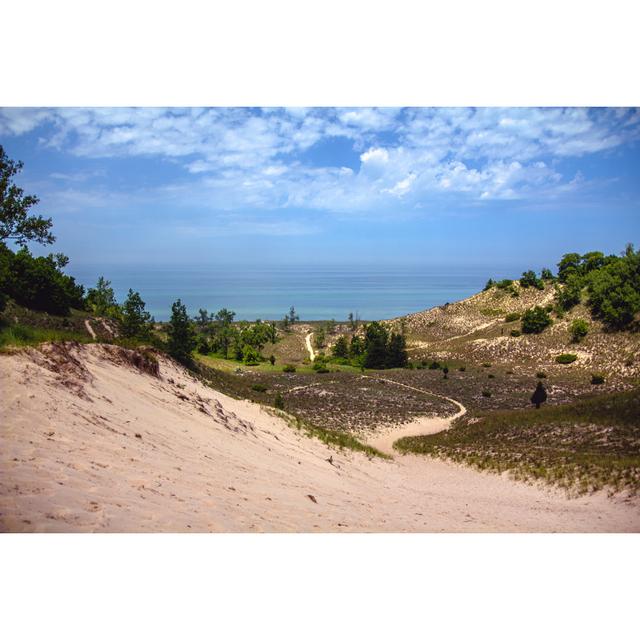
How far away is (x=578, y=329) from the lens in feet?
51.7

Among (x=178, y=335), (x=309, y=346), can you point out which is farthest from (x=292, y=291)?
(x=309, y=346)

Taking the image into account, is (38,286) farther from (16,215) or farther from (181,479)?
(181,479)

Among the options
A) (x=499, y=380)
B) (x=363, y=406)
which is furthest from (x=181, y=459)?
(x=499, y=380)

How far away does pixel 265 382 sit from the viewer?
61.6 ft

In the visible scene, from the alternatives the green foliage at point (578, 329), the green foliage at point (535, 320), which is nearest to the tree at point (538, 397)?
the green foliage at point (578, 329)

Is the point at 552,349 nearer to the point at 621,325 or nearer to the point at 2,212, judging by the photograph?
the point at 621,325

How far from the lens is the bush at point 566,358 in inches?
622

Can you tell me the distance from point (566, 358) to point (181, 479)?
16525 mm

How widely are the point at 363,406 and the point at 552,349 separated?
9.04 m

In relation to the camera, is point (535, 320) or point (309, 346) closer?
point (535, 320)

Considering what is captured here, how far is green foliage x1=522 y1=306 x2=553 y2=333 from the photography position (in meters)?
18.9

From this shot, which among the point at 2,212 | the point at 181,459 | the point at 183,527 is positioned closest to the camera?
the point at 183,527

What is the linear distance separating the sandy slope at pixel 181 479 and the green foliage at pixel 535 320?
43.3 ft

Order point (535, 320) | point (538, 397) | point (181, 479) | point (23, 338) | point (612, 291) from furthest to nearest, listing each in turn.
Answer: point (535, 320)
point (612, 291)
point (538, 397)
point (23, 338)
point (181, 479)
